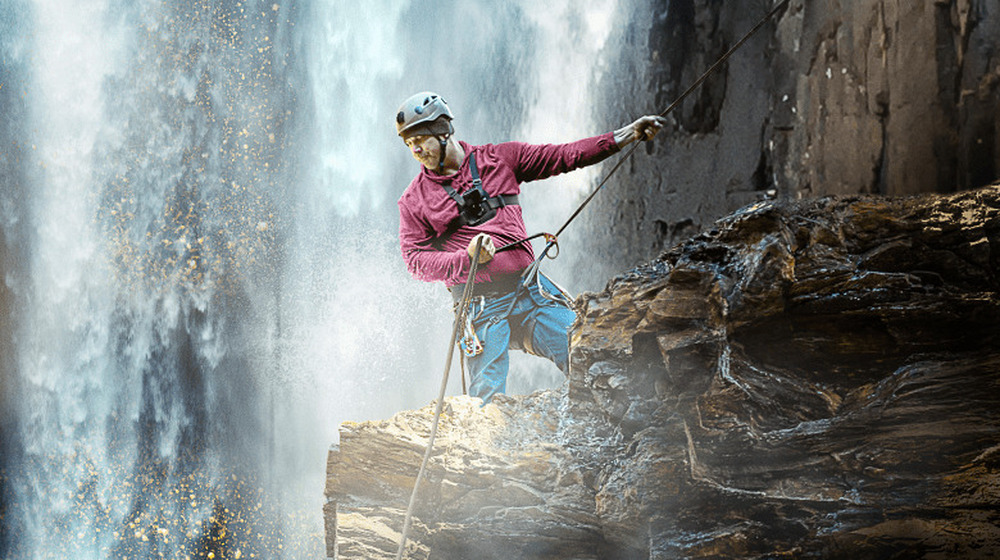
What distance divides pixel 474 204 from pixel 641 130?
50cm

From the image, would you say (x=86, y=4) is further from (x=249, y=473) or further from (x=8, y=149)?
(x=249, y=473)

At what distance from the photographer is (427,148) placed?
6.66 ft

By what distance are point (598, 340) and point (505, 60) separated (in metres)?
2.39

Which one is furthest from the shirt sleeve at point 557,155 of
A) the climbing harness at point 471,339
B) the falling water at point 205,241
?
the falling water at point 205,241

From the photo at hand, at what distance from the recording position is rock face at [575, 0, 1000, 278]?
1453 millimetres

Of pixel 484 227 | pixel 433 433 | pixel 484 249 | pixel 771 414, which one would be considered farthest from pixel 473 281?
pixel 771 414

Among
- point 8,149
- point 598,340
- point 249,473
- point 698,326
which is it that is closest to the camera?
point 698,326

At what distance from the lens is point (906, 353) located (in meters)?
1.40

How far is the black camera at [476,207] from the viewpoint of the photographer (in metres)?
2.02

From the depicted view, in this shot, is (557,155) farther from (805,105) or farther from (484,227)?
(805,105)

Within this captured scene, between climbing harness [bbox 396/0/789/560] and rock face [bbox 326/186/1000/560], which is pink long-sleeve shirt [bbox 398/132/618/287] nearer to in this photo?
climbing harness [bbox 396/0/789/560]

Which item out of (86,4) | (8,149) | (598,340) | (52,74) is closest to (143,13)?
(86,4)

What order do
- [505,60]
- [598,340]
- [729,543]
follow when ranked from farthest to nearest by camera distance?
[505,60] < [598,340] < [729,543]

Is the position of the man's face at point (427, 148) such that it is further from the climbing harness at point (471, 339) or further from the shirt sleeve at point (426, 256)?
the climbing harness at point (471, 339)
